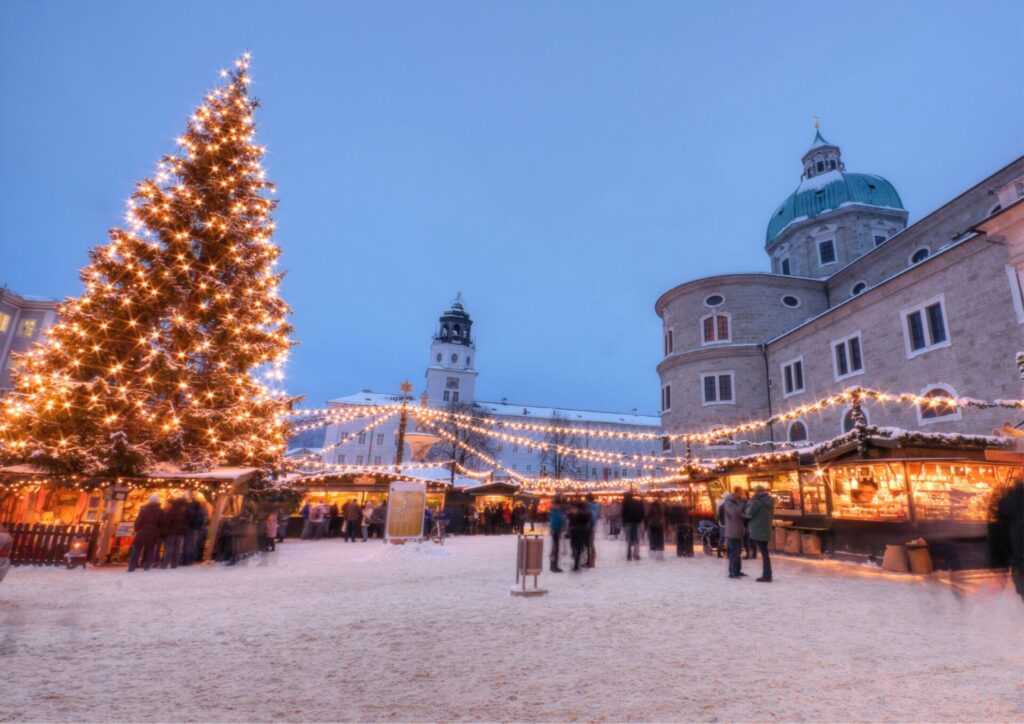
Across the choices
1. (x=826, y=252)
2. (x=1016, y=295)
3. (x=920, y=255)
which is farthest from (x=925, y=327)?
(x=826, y=252)

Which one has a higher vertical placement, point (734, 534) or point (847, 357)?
point (847, 357)

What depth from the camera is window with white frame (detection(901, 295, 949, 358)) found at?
62.7 ft

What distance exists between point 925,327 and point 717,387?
1202 centimetres

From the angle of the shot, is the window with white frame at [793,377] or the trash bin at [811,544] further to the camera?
the window with white frame at [793,377]

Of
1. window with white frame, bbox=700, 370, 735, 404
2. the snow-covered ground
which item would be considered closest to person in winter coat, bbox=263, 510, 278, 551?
the snow-covered ground

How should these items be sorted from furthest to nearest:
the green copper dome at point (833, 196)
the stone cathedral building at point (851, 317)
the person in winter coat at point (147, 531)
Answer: the green copper dome at point (833, 196) < the stone cathedral building at point (851, 317) < the person in winter coat at point (147, 531)

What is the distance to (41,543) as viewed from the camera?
36.3ft

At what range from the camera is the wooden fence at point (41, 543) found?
1091 centimetres

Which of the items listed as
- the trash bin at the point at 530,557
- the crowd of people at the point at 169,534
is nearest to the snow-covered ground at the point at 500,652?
the trash bin at the point at 530,557

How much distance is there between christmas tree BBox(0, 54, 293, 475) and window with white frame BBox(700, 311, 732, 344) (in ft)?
85.1

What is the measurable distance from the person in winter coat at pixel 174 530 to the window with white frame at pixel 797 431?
89.3 ft

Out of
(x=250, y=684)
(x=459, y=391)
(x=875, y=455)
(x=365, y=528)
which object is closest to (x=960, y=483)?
(x=875, y=455)

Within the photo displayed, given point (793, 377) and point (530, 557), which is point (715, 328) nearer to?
point (793, 377)

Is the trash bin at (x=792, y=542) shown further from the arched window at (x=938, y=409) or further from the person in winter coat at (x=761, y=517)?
the arched window at (x=938, y=409)
